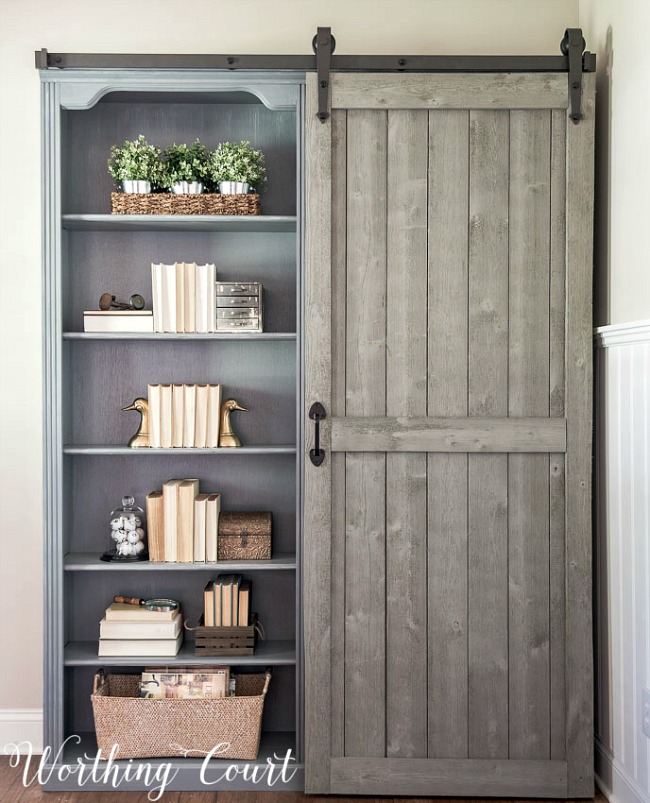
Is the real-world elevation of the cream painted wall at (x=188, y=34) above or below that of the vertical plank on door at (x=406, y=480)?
above

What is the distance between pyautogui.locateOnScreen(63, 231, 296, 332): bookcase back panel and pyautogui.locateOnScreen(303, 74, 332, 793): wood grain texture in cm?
42

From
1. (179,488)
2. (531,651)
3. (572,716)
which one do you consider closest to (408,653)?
(531,651)

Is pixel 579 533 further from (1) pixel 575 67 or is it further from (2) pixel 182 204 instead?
(2) pixel 182 204

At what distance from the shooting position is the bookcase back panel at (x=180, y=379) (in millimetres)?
2834

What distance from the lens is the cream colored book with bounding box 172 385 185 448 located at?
264cm

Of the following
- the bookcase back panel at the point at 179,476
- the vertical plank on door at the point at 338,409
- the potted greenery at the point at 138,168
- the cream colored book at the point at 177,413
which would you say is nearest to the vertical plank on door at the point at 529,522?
the vertical plank on door at the point at 338,409

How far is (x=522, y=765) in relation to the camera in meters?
2.44

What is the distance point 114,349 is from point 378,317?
0.99 m

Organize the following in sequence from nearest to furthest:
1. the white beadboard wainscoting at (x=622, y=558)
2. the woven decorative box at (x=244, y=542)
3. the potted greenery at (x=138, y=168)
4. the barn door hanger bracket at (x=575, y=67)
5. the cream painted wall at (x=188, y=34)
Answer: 1. the white beadboard wainscoting at (x=622, y=558)
2. the barn door hanger bracket at (x=575, y=67)
3. the potted greenery at (x=138, y=168)
4. the woven decorative box at (x=244, y=542)
5. the cream painted wall at (x=188, y=34)

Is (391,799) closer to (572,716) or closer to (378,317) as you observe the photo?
(572,716)

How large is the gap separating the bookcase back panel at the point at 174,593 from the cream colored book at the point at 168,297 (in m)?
0.89

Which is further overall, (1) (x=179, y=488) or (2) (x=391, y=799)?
(1) (x=179, y=488)

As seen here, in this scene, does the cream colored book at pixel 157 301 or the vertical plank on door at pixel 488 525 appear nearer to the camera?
the vertical plank on door at pixel 488 525

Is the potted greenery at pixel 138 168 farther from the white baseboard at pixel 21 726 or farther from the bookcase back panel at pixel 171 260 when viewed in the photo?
the white baseboard at pixel 21 726
